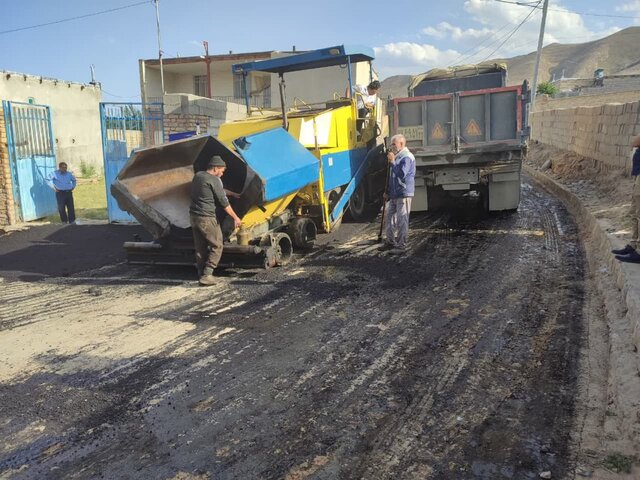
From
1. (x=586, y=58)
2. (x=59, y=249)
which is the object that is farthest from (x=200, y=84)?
(x=586, y=58)

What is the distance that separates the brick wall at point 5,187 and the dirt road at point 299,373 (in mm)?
4516

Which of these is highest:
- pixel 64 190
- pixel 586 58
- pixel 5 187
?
pixel 586 58

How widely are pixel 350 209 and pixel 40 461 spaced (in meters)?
7.30

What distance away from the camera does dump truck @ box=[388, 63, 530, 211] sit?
8727 millimetres

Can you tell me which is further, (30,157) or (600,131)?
(600,131)

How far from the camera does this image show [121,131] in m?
10.4

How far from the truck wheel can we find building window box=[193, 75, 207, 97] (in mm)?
22960

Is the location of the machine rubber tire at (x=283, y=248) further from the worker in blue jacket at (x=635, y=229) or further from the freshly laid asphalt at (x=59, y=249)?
the worker in blue jacket at (x=635, y=229)

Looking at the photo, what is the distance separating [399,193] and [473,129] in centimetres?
221

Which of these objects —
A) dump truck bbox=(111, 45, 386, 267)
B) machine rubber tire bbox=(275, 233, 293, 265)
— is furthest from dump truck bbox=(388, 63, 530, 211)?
machine rubber tire bbox=(275, 233, 293, 265)

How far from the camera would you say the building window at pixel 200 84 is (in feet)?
101

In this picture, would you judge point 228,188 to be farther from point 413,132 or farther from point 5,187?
point 5,187

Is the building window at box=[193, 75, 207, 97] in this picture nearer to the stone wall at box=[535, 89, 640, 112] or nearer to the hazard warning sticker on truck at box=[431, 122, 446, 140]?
the stone wall at box=[535, 89, 640, 112]

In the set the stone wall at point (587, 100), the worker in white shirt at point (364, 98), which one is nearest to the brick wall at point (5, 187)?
the worker in white shirt at point (364, 98)
